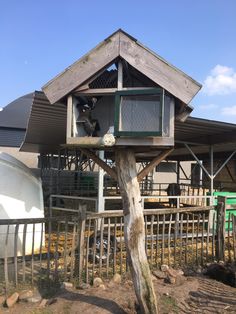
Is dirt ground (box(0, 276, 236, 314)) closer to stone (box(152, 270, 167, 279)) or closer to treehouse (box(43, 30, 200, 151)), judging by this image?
stone (box(152, 270, 167, 279))

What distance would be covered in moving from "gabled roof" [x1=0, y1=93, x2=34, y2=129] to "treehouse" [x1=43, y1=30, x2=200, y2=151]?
26189 millimetres

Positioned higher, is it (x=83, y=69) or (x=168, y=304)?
(x=83, y=69)

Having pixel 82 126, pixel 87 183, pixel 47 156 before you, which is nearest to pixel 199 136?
pixel 82 126

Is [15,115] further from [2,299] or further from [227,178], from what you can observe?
[2,299]

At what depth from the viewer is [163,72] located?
13.8 feet

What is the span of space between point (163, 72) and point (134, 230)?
190 centimetres

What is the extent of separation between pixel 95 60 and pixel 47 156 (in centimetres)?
2052

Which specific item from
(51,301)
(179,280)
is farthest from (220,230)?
(51,301)

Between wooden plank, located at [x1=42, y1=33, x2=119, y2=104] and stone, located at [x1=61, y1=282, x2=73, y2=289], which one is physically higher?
wooden plank, located at [x1=42, y1=33, x2=119, y2=104]

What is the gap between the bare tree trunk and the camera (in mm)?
4492

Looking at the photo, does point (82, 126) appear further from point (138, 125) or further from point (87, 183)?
point (87, 183)

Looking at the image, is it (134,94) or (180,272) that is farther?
(180,272)

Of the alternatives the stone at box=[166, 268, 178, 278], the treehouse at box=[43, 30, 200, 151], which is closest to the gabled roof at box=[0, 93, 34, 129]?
the stone at box=[166, 268, 178, 278]

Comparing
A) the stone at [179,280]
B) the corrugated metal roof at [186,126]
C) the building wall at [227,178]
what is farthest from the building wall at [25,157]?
the stone at [179,280]
